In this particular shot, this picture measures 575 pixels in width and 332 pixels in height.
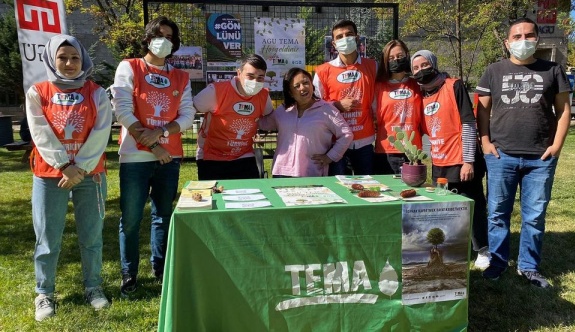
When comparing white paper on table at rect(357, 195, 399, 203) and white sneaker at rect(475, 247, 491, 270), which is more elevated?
white paper on table at rect(357, 195, 399, 203)

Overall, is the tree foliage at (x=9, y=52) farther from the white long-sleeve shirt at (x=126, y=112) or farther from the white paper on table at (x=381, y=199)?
the white paper on table at (x=381, y=199)

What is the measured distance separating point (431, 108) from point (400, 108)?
0.73 feet

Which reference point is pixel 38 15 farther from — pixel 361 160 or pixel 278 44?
pixel 361 160

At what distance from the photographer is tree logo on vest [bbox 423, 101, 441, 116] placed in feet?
11.2

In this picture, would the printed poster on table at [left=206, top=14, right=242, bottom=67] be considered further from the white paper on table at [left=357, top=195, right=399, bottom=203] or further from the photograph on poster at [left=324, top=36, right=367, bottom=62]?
the white paper on table at [left=357, top=195, right=399, bottom=203]

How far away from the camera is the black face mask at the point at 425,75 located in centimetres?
333

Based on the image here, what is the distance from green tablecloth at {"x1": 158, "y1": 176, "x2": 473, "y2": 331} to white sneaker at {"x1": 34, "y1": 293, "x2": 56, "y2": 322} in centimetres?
108

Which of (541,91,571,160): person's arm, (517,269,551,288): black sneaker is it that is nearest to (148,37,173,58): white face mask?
(541,91,571,160): person's arm

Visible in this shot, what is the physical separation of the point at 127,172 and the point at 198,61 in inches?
79.5

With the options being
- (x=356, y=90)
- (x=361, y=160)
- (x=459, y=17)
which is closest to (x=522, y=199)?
(x=361, y=160)

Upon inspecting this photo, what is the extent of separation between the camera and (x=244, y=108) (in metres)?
3.40

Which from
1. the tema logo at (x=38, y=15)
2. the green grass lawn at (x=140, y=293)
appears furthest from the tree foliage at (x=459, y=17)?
the tema logo at (x=38, y=15)

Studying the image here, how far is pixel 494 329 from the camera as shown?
283 centimetres

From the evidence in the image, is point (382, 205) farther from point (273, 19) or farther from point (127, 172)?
point (273, 19)
